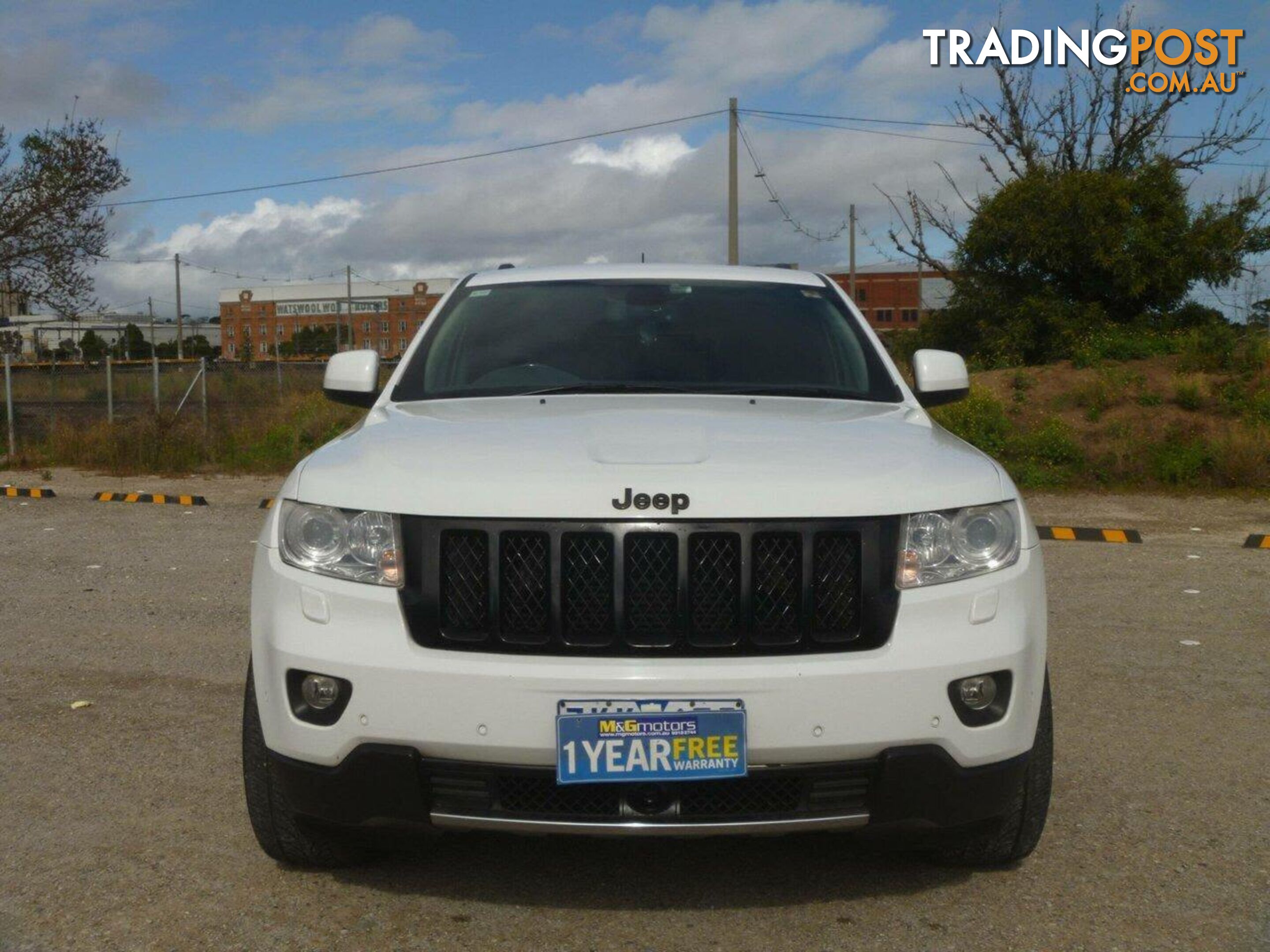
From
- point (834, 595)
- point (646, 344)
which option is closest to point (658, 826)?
point (834, 595)

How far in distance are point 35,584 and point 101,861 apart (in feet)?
17.5

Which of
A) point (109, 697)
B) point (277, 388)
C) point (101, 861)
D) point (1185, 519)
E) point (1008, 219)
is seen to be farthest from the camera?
point (277, 388)

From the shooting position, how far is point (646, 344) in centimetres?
438

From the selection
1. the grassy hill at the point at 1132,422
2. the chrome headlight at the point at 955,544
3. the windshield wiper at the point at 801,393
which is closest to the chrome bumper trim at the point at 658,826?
the chrome headlight at the point at 955,544

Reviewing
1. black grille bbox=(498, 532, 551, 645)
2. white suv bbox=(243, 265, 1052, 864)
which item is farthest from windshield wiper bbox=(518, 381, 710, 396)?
black grille bbox=(498, 532, 551, 645)

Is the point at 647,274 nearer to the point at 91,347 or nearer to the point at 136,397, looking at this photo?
the point at 136,397

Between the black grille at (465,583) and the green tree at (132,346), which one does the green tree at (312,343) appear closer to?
the green tree at (132,346)

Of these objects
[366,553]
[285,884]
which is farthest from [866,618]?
[285,884]

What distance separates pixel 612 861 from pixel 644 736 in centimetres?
85

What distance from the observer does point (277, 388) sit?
26766 mm

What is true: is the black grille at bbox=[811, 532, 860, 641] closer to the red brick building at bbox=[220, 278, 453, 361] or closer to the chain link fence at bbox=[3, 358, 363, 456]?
the chain link fence at bbox=[3, 358, 363, 456]

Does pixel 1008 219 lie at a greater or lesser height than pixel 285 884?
greater

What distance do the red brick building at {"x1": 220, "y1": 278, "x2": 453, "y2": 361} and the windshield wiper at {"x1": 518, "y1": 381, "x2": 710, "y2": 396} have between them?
107 m

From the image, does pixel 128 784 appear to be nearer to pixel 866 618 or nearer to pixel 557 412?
pixel 557 412
